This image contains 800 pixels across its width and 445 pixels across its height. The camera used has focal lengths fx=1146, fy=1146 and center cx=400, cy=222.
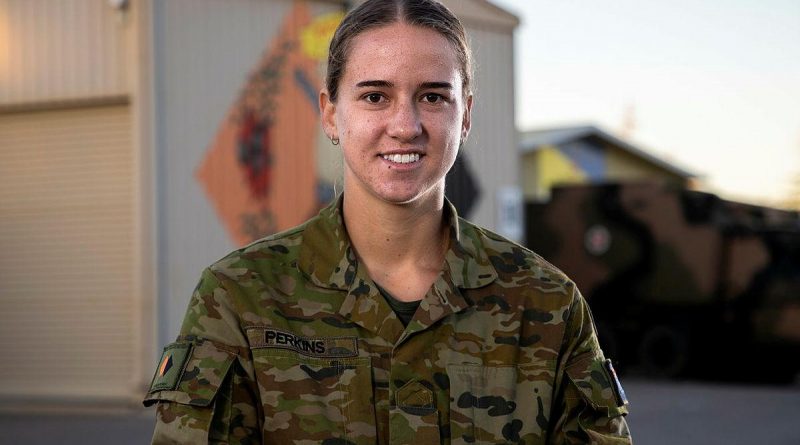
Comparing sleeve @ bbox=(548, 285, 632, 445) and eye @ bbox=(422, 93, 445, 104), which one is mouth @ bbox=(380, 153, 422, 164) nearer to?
eye @ bbox=(422, 93, 445, 104)

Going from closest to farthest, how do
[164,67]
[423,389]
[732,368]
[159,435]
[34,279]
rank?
[159,435] < [423,389] < [164,67] < [34,279] < [732,368]

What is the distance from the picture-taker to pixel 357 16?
2.37m

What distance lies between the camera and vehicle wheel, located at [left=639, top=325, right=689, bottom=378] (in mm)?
14688

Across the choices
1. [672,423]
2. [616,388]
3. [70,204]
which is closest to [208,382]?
[616,388]

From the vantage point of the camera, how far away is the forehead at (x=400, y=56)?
7.40 feet

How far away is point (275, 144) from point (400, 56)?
8903mm

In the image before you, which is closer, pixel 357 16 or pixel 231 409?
pixel 231 409

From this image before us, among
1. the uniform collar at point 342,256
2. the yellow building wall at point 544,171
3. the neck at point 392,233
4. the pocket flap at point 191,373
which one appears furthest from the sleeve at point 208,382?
the yellow building wall at point 544,171

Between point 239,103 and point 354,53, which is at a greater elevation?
point 239,103

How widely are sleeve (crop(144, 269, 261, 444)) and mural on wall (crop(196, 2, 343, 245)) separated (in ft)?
27.9

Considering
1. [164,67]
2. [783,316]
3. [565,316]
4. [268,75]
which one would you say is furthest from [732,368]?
[565,316]

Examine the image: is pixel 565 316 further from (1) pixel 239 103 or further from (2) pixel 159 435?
(1) pixel 239 103

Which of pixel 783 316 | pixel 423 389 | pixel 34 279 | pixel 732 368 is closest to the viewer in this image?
pixel 423 389

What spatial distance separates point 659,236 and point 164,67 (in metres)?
7.59
